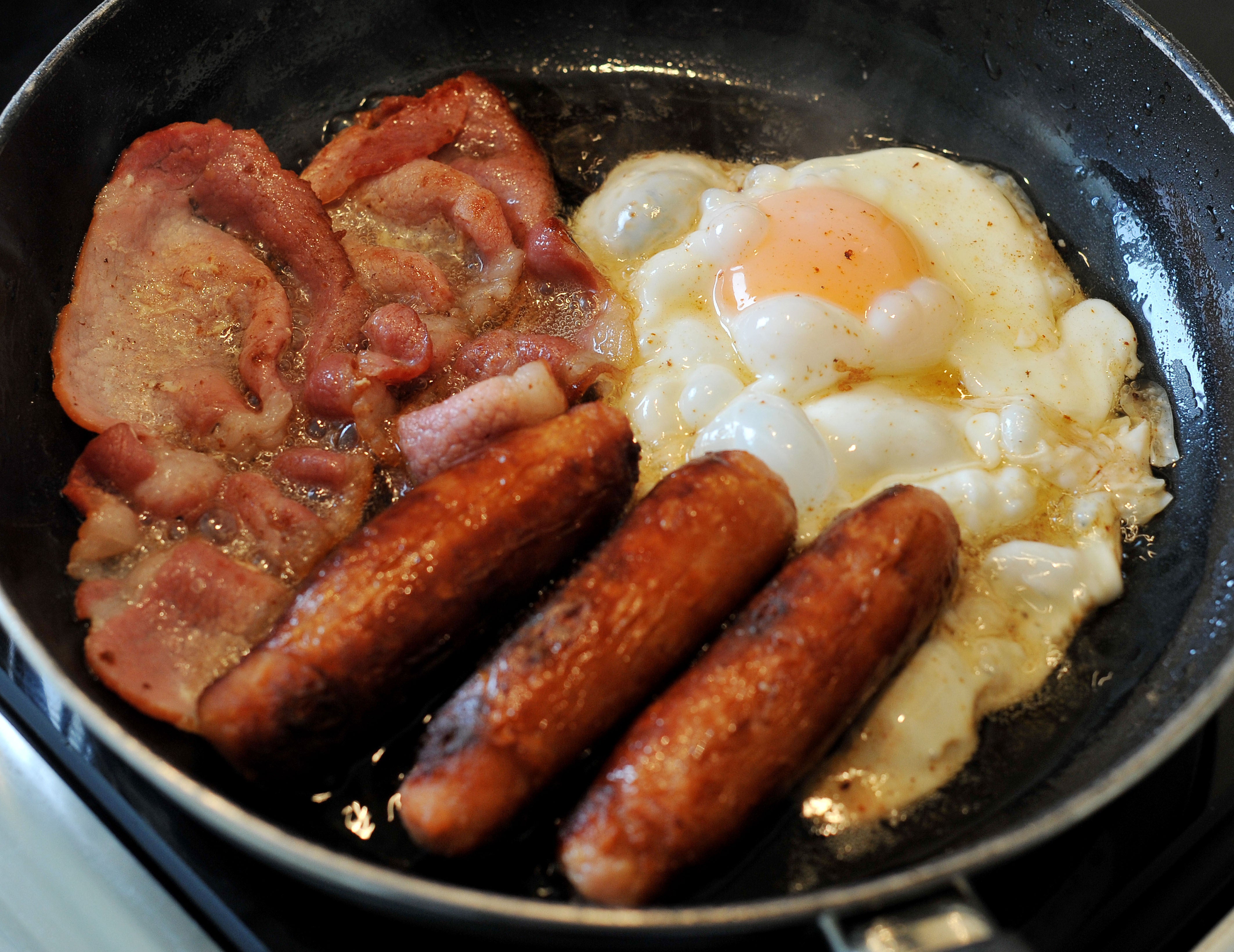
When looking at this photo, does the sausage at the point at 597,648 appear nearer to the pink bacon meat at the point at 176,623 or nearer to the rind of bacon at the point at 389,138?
the pink bacon meat at the point at 176,623

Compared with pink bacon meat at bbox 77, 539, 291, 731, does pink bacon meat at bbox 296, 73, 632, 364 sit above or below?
above

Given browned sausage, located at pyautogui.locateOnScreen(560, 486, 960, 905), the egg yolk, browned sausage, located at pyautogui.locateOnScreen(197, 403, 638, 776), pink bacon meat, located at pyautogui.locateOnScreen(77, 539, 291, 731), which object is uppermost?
the egg yolk

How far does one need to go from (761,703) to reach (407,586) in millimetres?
607

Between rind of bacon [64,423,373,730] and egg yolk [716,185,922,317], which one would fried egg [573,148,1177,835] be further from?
rind of bacon [64,423,373,730]

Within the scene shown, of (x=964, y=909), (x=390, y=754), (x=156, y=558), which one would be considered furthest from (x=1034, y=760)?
(x=156, y=558)

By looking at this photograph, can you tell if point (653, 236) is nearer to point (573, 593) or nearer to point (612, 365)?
point (612, 365)

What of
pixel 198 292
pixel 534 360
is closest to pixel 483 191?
pixel 534 360

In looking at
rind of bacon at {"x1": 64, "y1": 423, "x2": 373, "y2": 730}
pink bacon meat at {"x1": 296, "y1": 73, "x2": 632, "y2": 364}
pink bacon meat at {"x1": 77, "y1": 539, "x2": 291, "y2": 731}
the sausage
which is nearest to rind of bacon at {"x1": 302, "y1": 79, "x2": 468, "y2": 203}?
pink bacon meat at {"x1": 296, "y1": 73, "x2": 632, "y2": 364}

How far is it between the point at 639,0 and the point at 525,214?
0.96 m

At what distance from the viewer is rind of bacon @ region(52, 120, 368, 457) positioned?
199 centimetres

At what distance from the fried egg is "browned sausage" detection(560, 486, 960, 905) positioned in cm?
21

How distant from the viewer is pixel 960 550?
73.6 inches

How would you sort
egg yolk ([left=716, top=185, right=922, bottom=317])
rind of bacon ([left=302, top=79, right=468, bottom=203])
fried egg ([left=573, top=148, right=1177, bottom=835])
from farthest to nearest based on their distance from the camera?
rind of bacon ([left=302, top=79, right=468, bottom=203])
egg yolk ([left=716, top=185, right=922, bottom=317])
fried egg ([left=573, top=148, right=1177, bottom=835])

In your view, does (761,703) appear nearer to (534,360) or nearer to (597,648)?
(597,648)
